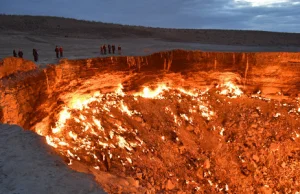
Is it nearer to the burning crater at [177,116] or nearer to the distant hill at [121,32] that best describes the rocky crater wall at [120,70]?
the burning crater at [177,116]

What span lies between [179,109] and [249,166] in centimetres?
369

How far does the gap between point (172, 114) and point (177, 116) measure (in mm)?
230

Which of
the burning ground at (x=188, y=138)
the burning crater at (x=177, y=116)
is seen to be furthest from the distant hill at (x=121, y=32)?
the burning ground at (x=188, y=138)

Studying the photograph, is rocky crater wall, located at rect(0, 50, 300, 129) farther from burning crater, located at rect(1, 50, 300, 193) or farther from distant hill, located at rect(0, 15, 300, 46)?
distant hill, located at rect(0, 15, 300, 46)

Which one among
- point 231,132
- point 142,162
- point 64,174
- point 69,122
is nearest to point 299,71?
point 231,132

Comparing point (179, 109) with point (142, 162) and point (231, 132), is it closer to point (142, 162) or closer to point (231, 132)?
point (231, 132)

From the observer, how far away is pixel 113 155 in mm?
9953

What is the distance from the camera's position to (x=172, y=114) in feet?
42.1

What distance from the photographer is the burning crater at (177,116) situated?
387 inches

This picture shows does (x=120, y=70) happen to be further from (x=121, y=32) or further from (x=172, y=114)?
(x=121, y=32)

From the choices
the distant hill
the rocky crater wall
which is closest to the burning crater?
the rocky crater wall

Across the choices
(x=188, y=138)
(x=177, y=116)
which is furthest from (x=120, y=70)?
(x=188, y=138)

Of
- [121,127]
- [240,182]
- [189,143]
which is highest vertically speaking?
[121,127]

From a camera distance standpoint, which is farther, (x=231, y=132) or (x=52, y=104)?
(x=231, y=132)
